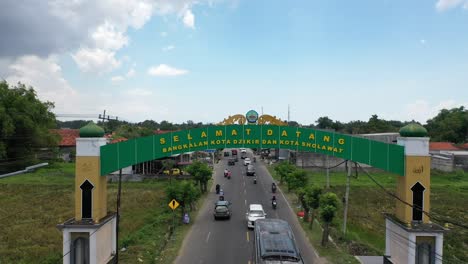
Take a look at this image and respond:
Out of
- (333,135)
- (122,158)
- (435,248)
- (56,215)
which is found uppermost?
(333,135)

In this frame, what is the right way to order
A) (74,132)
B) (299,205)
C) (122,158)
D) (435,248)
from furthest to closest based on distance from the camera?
(74,132) < (299,205) < (122,158) < (435,248)

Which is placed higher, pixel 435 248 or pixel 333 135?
pixel 333 135

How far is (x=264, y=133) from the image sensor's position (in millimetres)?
14969

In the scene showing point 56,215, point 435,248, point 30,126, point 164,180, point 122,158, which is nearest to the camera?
point 435,248

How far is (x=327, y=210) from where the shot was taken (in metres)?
20.0

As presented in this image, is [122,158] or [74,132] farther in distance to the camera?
[74,132]

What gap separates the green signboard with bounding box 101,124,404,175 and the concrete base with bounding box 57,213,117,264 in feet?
6.31

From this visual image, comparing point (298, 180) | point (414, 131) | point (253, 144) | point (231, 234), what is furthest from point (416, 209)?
point (298, 180)

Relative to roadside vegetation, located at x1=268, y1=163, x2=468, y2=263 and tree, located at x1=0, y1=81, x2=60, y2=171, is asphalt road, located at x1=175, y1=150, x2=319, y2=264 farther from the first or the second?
tree, located at x1=0, y1=81, x2=60, y2=171

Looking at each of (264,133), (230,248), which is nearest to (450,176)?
(230,248)

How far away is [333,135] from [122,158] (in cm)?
779

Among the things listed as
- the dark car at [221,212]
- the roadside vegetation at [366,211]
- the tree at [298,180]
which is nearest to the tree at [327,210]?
the roadside vegetation at [366,211]

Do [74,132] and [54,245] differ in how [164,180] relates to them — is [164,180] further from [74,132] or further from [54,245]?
[74,132]

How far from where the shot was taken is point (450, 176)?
5238cm
